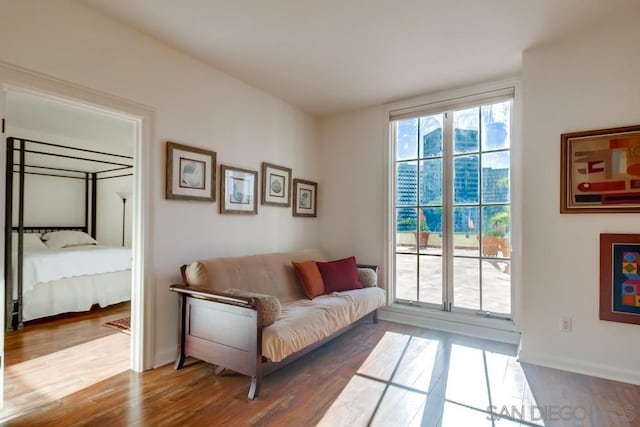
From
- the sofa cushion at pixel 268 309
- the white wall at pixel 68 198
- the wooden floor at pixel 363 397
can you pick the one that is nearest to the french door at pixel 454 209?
the wooden floor at pixel 363 397

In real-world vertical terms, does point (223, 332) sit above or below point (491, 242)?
below

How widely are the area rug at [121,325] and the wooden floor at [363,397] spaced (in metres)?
0.87

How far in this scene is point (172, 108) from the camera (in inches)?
107

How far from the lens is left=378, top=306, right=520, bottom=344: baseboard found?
10.5ft

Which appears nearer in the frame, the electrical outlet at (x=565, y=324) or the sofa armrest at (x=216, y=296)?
the sofa armrest at (x=216, y=296)

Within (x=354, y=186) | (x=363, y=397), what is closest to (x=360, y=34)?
(x=354, y=186)

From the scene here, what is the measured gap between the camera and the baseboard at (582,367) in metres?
2.36

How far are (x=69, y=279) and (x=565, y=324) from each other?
501cm

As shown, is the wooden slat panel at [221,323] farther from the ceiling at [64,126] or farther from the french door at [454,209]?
the french door at [454,209]

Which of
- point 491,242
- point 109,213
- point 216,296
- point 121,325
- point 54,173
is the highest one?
point 54,173

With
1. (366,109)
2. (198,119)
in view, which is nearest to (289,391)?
(198,119)

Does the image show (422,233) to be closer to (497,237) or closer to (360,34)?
(497,237)

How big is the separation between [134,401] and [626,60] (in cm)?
412

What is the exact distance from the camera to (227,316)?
91.7 inches
